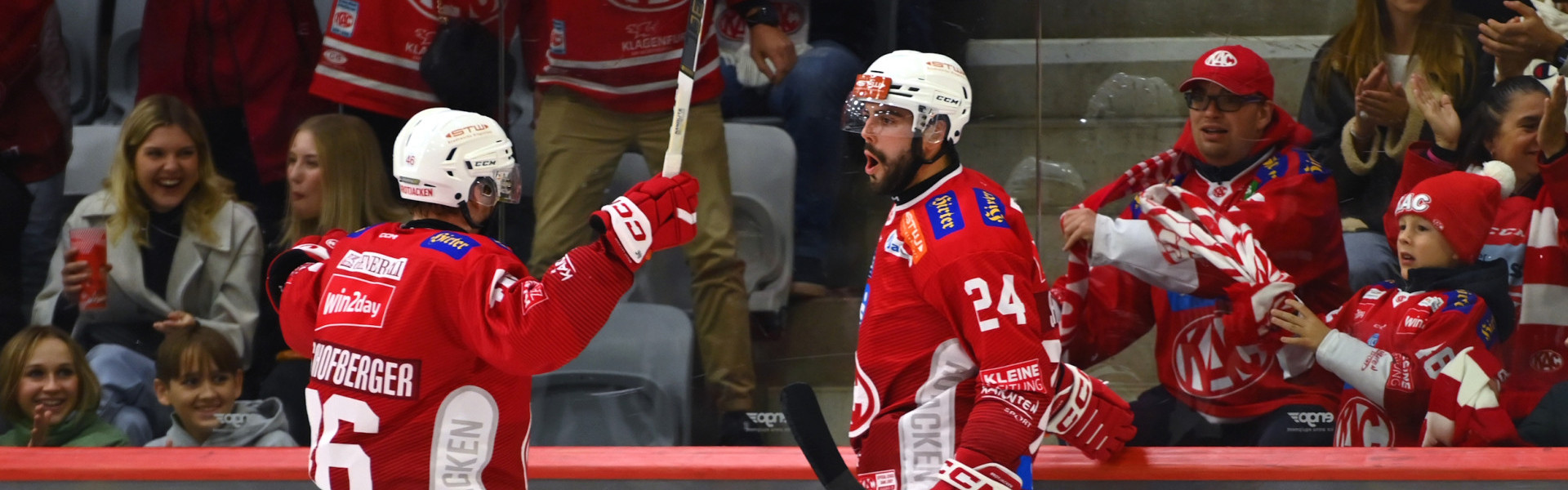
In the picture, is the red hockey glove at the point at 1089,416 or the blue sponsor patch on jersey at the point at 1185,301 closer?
the red hockey glove at the point at 1089,416

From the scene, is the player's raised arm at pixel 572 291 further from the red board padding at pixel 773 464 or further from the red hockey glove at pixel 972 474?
the red board padding at pixel 773 464

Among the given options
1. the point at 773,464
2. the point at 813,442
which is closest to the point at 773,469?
the point at 773,464

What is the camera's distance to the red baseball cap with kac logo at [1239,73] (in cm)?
379

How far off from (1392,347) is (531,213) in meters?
2.25

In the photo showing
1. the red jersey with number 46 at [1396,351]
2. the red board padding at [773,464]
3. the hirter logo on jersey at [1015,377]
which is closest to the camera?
the hirter logo on jersey at [1015,377]

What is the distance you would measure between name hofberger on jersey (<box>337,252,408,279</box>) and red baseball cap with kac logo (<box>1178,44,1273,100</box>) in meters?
2.12

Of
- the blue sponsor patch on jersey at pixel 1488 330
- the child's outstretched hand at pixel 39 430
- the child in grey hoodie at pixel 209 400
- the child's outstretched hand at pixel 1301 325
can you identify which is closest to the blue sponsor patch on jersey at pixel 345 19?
the child in grey hoodie at pixel 209 400

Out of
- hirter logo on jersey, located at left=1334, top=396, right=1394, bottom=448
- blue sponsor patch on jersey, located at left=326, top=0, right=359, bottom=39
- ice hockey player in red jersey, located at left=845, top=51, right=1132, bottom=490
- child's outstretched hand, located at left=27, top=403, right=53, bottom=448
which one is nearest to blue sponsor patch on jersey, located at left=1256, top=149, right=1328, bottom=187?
hirter logo on jersey, located at left=1334, top=396, right=1394, bottom=448

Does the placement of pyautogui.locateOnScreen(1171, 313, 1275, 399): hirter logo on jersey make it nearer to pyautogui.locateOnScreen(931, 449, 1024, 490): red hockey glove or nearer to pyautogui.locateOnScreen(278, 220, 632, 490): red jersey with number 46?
pyautogui.locateOnScreen(931, 449, 1024, 490): red hockey glove

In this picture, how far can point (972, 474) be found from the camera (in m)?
2.66

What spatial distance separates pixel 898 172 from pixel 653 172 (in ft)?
4.18

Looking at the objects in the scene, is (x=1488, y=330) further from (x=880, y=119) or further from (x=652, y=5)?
(x=652, y=5)

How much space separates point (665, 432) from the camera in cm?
411

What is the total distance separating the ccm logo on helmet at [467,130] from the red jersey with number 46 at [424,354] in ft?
0.56
